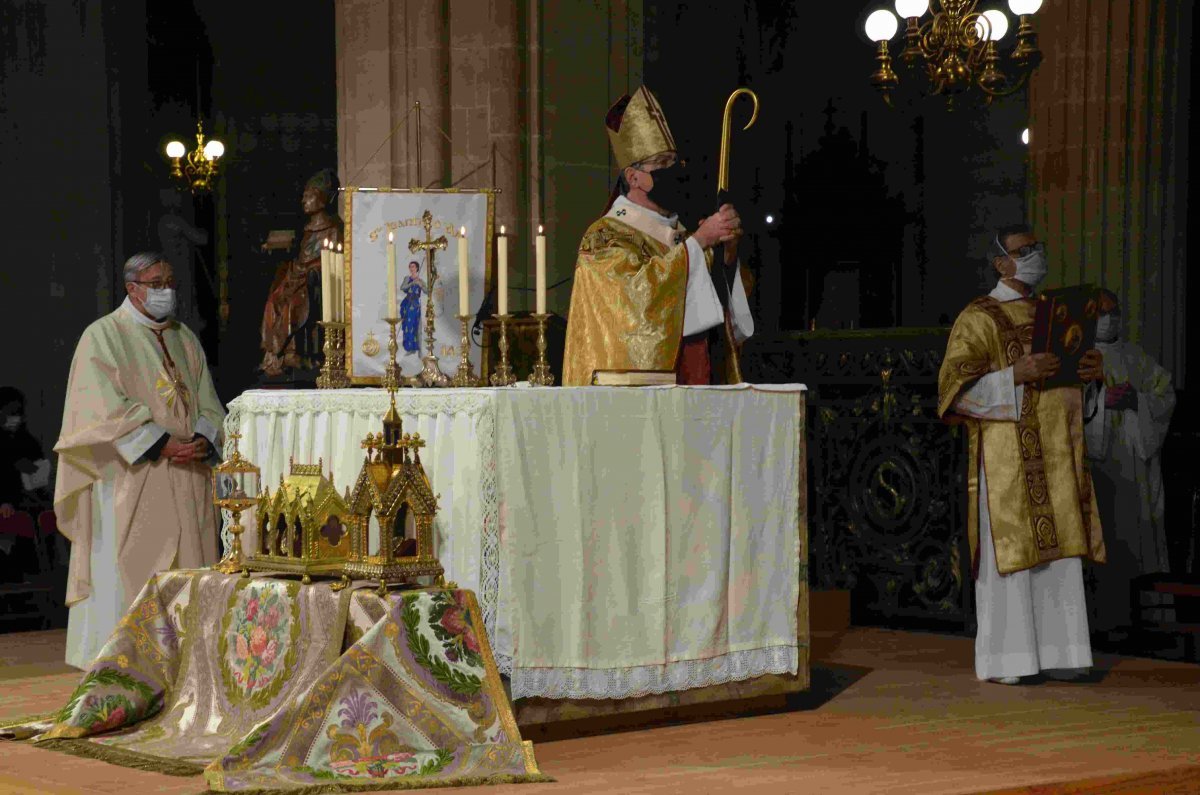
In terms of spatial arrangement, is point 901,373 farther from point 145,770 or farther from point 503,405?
point 145,770

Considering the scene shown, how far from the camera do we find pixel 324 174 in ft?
46.9

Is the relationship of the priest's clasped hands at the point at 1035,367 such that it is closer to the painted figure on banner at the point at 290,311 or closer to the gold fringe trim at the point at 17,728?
the gold fringe trim at the point at 17,728

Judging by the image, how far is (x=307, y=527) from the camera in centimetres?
602

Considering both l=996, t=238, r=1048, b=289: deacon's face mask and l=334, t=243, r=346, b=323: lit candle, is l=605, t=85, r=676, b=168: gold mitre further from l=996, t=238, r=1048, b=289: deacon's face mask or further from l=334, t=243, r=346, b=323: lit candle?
l=996, t=238, r=1048, b=289: deacon's face mask

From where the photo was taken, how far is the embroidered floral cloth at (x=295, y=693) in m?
5.38

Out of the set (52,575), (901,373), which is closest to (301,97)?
(52,575)

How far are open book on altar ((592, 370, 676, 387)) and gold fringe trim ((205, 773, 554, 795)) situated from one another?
1688mm

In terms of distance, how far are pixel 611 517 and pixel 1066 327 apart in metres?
2.48

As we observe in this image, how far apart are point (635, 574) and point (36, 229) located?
8386 millimetres

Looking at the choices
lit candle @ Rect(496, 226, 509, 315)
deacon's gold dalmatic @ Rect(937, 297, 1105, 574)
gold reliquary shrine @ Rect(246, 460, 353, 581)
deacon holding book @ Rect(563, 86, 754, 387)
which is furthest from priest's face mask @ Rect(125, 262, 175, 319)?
deacon's gold dalmatic @ Rect(937, 297, 1105, 574)

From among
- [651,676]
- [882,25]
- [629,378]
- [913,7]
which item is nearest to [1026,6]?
[913,7]

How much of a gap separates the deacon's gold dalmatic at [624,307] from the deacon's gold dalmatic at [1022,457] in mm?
1473

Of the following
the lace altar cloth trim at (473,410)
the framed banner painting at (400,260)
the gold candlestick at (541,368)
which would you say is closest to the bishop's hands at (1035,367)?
the gold candlestick at (541,368)

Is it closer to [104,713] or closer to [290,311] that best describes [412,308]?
[104,713]
